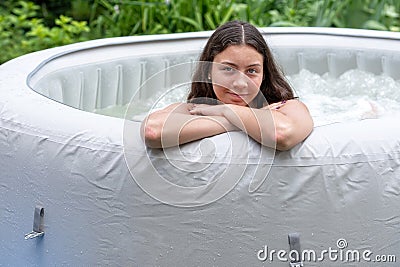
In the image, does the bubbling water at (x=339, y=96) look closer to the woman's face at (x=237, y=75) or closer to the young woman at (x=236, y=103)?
the young woman at (x=236, y=103)

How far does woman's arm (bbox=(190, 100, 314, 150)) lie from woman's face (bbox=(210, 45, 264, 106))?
0.18m

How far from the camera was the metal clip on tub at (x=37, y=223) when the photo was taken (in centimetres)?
188

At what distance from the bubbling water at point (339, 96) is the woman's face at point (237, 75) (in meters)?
0.78

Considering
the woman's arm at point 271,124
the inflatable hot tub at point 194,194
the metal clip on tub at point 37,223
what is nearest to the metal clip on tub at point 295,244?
the inflatable hot tub at point 194,194

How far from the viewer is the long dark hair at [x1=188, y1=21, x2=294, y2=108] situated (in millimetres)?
2014

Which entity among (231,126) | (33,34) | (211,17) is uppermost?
(231,126)

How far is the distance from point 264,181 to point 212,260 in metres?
0.23

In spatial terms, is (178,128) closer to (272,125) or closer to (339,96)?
(272,125)

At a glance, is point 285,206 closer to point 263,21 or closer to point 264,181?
point 264,181

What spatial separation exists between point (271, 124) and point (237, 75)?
0.31 meters

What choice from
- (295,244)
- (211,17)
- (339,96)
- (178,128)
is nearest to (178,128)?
(178,128)

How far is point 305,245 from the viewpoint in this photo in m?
1.77

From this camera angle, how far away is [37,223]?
1.89 meters

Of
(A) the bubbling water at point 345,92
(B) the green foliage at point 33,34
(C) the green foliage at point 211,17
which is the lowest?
(B) the green foliage at point 33,34
